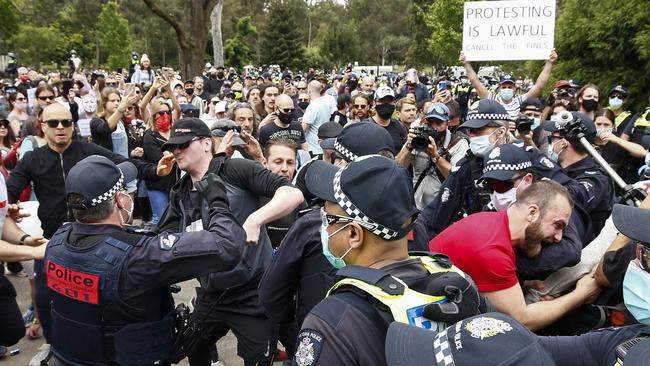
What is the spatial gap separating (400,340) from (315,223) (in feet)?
4.64

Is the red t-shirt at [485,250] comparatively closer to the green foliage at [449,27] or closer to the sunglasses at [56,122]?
the sunglasses at [56,122]

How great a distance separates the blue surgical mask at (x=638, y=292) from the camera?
196 cm

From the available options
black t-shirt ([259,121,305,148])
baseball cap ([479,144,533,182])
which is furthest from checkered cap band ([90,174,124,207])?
black t-shirt ([259,121,305,148])

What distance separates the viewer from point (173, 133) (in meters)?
3.52

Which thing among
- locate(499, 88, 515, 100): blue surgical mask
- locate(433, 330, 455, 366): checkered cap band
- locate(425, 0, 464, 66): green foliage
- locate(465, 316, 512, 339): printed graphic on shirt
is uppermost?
locate(425, 0, 464, 66): green foliage

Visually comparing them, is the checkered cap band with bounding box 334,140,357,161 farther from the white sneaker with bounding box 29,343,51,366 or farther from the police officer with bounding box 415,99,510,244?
the white sneaker with bounding box 29,343,51,366

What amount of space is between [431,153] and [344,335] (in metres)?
3.54

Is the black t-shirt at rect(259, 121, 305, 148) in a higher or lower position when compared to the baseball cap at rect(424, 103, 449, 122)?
lower

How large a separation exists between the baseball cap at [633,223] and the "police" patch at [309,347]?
119 cm

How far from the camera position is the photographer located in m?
4.81

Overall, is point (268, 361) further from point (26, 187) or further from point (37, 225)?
point (26, 187)

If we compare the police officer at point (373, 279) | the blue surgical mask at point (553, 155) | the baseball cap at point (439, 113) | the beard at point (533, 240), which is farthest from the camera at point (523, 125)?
the police officer at point (373, 279)

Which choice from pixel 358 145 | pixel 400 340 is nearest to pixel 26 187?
pixel 358 145

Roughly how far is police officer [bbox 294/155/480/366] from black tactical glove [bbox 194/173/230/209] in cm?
86
